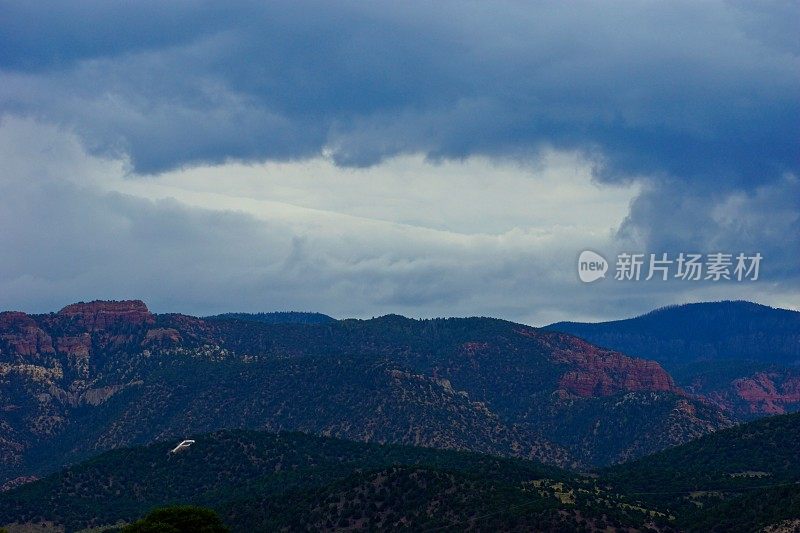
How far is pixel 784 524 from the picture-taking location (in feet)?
623

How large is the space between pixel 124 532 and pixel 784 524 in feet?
326

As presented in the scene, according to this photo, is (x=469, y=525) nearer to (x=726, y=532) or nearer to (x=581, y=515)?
(x=581, y=515)

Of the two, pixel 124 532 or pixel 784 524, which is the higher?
pixel 784 524

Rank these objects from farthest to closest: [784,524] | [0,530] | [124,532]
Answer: [784,524] < [124,532] < [0,530]

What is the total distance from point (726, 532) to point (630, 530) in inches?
624

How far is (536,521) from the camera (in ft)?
638

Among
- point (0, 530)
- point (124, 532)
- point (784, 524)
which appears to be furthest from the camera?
point (784, 524)

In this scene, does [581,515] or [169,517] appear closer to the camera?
[169,517]

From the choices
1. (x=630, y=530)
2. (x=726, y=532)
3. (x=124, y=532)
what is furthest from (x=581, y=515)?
(x=124, y=532)

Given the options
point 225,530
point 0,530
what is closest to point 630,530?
point 225,530

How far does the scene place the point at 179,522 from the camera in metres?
163

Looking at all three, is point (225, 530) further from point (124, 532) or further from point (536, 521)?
point (536, 521)

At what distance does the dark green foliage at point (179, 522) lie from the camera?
159875mm

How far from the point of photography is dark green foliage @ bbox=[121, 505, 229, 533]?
159875mm
